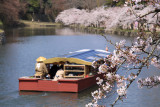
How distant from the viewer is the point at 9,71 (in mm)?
23391

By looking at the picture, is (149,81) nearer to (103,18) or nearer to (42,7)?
(103,18)

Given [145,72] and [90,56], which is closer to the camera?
[90,56]

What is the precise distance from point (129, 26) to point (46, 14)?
47381mm

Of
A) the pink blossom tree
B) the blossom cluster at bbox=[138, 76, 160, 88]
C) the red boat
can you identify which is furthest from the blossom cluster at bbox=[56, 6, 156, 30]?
the blossom cluster at bbox=[138, 76, 160, 88]

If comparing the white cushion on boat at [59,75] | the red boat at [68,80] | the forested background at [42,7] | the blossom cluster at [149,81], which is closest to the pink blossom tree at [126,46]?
the blossom cluster at [149,81]

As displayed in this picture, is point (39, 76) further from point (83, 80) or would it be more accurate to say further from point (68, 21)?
point (68, 21)

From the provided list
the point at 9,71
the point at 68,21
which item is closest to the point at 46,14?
the point at 68,21

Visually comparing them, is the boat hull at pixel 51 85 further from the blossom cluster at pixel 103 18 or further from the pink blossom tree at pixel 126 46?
the blossom cluster at pixel 103 18

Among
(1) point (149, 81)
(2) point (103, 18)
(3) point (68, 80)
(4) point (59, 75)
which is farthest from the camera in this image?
(2) point (103, 18)

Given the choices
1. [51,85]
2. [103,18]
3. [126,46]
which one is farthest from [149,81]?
[103,18]

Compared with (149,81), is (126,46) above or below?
above

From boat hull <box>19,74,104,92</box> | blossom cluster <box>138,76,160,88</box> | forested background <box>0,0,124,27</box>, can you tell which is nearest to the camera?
blossom cluster <box>138,76,160,88</box>

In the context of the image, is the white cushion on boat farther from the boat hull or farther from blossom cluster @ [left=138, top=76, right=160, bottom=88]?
blossom cluster @ [left=138, top=76, right=160, bottom=88]

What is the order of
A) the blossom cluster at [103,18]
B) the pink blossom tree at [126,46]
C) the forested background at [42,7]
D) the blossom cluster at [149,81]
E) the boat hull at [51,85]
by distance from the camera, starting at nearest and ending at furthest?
1. the pink blossom tree at [126,46]
2. the blossom cluster at [149,81]
3. the boat hull at [51,85]
4. the blossom cluster at [103,18]
5. the forested background at [42,7]
